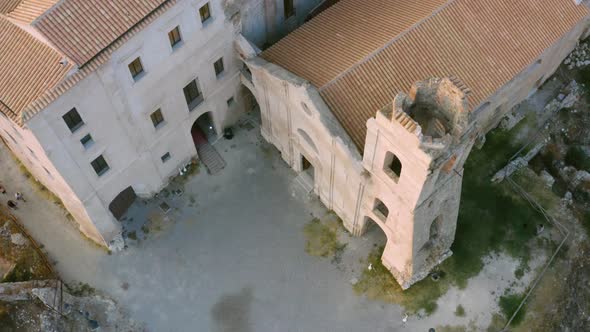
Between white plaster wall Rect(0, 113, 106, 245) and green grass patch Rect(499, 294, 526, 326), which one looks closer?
white plaster wall Rect(0, 113, 106, 245)

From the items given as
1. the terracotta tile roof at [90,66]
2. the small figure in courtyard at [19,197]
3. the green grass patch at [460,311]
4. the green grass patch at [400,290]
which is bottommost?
the green grass patch at [460,311]

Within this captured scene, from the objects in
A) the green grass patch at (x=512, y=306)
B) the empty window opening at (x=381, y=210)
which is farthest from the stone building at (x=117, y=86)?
the green grass patch at (x=512, y=306)

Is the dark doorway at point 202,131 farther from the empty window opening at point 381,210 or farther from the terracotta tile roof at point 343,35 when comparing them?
the empty window opening at point 381,210

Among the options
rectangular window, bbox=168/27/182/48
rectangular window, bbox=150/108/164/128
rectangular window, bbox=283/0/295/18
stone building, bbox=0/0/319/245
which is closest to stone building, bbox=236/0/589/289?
stone building, bbox=0/0/319/245

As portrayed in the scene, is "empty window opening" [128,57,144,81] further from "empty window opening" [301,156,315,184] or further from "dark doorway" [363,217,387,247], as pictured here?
"dark doorway" [363,217,387,247]

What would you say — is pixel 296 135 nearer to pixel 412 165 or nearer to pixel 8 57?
pixel 412 165

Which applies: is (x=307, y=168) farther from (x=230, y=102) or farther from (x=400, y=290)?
(x=400, y=290)
